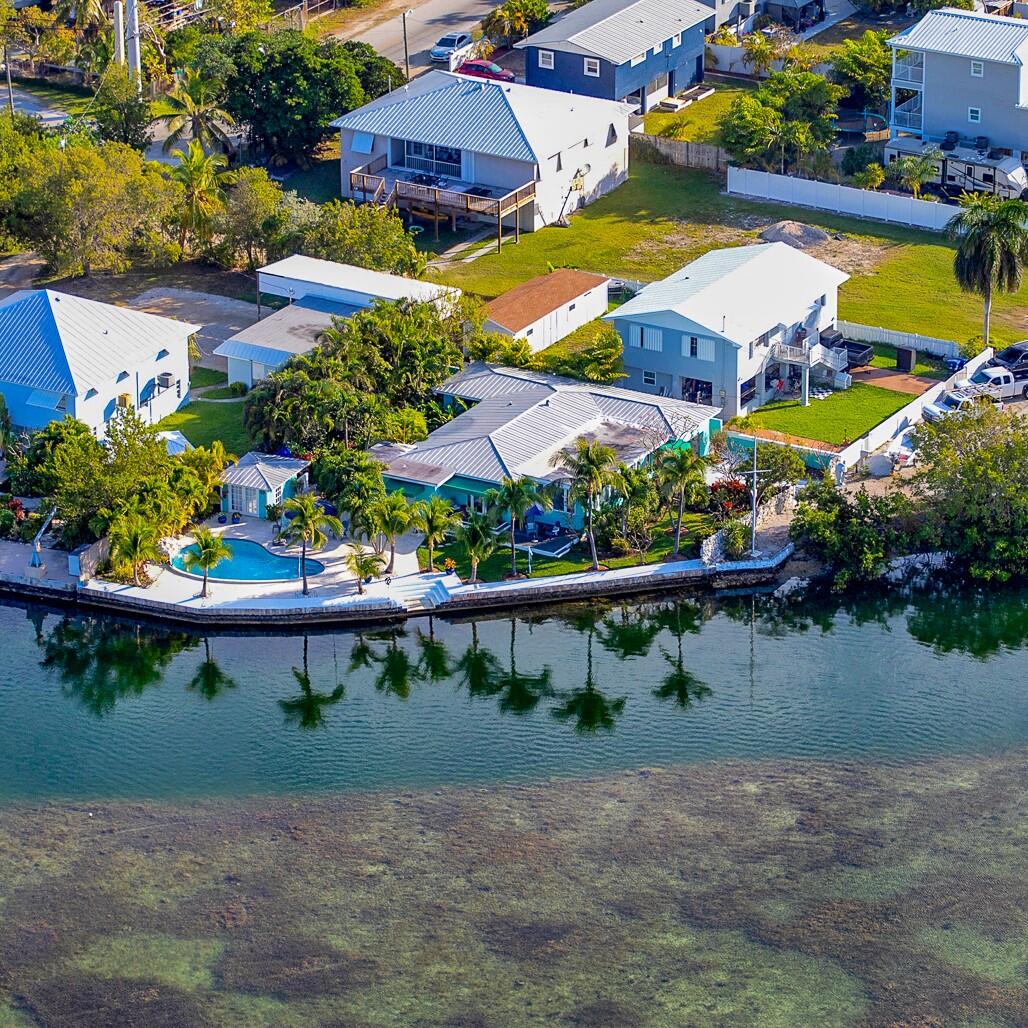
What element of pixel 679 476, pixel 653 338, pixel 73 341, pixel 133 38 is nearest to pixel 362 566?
pixel 679 476

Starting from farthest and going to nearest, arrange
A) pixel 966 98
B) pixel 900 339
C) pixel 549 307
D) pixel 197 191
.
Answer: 1. pixel 966 98
2. pixel 197 191
3. pixel 549 307
4. pixel 900 339

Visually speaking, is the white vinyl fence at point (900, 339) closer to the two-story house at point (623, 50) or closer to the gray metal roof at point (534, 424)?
the gray metal roof at point (534, 424)

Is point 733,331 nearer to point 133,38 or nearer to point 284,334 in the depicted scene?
point 284,334

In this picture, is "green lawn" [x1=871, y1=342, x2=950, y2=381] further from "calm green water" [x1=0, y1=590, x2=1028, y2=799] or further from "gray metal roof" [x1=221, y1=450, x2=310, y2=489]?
"gray metal roof" [x1=221, y1=450, x2=310, y2=489]

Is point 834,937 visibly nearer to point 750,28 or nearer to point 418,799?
point 418,799

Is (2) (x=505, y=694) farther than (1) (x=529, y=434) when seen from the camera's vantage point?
No

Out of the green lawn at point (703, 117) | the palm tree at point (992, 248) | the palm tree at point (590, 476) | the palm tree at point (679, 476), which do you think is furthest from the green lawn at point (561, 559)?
the green lawn at point (703, 117)

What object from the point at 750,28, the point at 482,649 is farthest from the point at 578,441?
the point at 750,28
